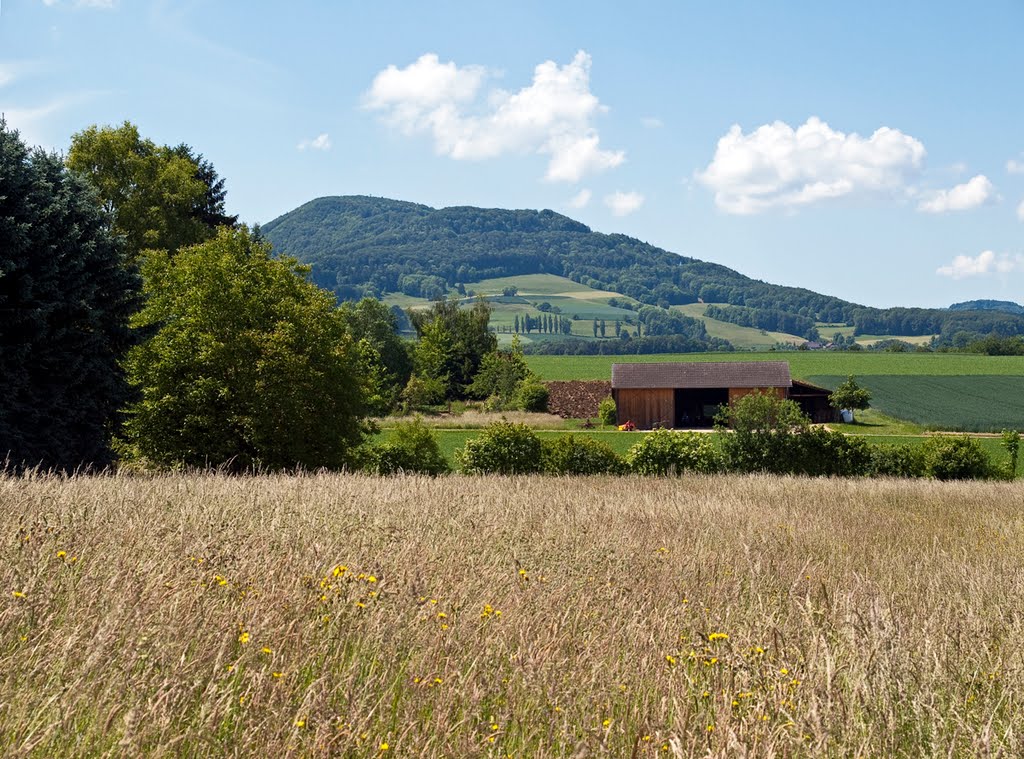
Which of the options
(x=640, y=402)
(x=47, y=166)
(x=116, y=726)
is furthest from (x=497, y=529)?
(x=640, y=402)

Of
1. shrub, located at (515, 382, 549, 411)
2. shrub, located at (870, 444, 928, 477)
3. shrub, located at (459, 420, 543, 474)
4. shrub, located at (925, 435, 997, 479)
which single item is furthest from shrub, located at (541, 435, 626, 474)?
shrub, located at (515, 382, 549, 411)

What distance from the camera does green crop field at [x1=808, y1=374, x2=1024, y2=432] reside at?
69188 millimetres

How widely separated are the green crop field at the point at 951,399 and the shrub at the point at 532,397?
28.2 metres

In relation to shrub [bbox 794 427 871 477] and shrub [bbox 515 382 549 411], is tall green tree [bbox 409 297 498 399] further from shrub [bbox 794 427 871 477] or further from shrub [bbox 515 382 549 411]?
shrub [bbox 794 427 871 477]

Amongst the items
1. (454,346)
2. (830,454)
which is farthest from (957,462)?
(454,346)

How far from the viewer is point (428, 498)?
9.45m

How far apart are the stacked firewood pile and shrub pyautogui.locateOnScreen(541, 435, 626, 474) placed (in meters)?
42.1

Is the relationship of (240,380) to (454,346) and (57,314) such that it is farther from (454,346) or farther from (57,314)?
(454,346)

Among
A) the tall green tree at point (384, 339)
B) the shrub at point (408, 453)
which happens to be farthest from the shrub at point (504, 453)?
the tall green tree at point (384, 339)

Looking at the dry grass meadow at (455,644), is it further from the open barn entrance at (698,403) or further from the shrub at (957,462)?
the open barn entrance at (698,403)

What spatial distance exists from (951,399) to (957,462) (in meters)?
56.4

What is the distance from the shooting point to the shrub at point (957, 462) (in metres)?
34.9

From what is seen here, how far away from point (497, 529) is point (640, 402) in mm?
66248

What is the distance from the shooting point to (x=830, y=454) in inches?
1310
